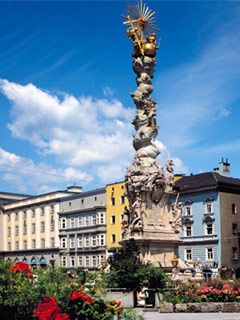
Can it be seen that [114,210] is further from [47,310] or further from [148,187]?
[47,310]

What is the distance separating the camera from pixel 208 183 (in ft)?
225

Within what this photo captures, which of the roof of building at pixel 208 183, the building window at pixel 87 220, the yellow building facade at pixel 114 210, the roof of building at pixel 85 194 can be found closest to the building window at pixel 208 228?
the roof of building at pixel 208 183

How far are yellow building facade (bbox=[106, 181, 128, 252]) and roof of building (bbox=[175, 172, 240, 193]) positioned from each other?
22.7 ft

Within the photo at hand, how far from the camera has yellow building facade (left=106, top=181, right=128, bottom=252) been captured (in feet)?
239

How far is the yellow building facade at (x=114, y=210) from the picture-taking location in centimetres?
7288

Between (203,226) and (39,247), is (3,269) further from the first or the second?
(39,247)

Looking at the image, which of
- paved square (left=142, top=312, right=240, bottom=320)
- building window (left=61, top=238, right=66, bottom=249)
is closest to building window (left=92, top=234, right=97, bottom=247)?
building window (left=61, top=238, right=66, bottom=249)

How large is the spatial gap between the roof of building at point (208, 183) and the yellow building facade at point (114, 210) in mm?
6911

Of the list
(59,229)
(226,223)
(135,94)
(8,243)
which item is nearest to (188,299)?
(135,94)

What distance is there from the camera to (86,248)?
77500 mm

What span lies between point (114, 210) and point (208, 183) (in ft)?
40.7

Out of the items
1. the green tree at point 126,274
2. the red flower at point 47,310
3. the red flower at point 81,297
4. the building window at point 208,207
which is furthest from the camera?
the building window at point 208,207

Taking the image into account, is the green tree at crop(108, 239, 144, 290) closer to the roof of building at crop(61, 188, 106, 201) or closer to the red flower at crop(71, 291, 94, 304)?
the red flower at crop(71, 291, 94, 304)

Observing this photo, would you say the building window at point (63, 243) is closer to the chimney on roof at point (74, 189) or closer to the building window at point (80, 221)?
the building window at point (80, 221)
